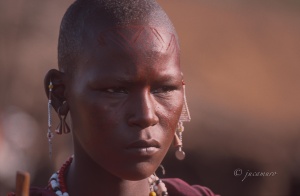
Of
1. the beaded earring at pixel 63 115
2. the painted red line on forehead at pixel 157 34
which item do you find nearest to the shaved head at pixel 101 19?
the painted red line on forehead at pixel 157 34

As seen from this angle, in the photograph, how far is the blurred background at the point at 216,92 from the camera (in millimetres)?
6539

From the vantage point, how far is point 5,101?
24.1 feet

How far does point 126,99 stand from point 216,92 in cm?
474

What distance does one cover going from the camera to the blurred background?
6.54 metres

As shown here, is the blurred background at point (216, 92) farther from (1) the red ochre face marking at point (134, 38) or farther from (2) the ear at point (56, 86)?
Result: (1) the red ochre face marking at point (134, 38)

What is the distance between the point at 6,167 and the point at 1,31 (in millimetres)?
2174

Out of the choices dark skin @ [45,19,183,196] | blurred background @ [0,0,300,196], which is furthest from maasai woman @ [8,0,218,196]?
blurred background @ [0,0,300,196]

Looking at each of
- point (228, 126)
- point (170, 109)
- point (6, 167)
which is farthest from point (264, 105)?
point (170, 109)

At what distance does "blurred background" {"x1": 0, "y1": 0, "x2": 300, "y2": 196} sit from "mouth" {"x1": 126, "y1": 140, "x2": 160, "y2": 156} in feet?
11.8

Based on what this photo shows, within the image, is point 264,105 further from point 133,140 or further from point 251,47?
point 133,140

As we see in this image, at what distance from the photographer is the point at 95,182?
2947 millimetres

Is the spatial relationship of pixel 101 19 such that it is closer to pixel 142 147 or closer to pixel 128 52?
pixel 128 52

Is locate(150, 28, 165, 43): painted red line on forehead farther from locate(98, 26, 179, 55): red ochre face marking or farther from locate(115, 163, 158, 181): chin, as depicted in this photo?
locate(115, 163, 158, 181): chin

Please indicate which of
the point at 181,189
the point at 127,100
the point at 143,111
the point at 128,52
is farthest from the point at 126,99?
the point at 181,189
